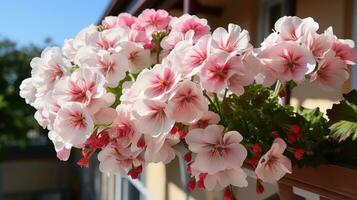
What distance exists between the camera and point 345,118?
3.33 feet

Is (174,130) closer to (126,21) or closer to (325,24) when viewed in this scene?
(126,21)

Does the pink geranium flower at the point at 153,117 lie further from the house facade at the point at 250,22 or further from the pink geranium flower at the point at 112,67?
the house facade at the point at 250,22

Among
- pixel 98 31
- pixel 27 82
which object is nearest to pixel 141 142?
pixel 98 31

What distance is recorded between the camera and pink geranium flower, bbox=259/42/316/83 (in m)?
0.90

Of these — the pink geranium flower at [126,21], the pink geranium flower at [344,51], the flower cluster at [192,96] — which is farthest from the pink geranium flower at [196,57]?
the pink geranium flower at [126,21]

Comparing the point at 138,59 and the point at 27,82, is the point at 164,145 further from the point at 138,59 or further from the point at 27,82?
the point at 27,82

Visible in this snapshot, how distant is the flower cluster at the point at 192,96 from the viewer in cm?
89

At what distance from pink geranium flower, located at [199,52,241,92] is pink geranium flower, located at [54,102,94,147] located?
29 cm

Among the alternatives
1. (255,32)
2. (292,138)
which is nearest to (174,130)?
(292,138)

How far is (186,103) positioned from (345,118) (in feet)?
1.36

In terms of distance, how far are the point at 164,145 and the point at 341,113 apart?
45 cm

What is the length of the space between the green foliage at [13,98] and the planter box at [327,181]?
11537mm

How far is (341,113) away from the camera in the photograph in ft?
3.36

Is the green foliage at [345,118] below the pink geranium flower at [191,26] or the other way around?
below
